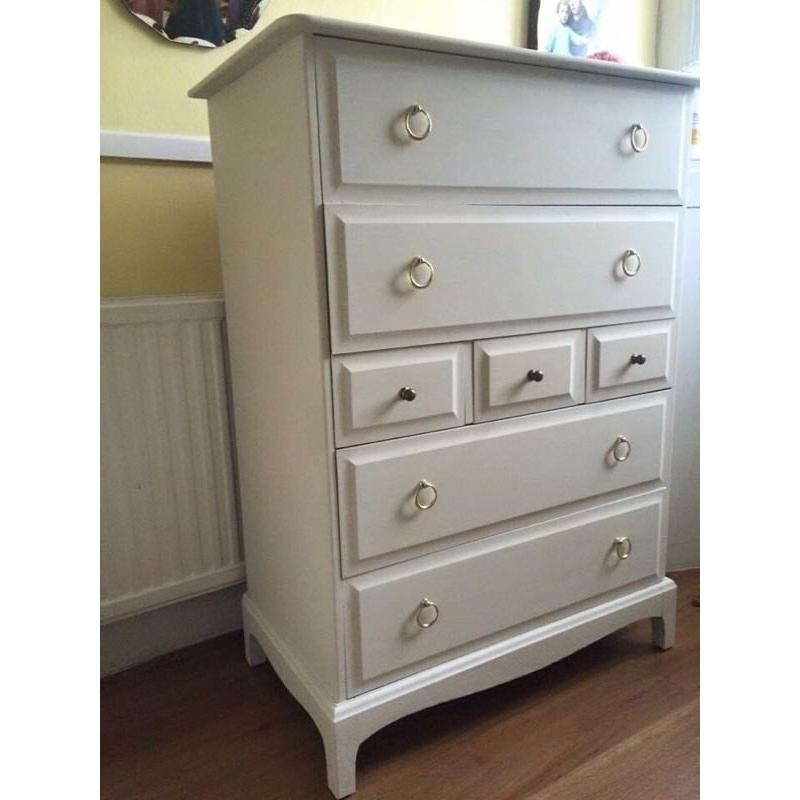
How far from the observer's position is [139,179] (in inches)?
50.1

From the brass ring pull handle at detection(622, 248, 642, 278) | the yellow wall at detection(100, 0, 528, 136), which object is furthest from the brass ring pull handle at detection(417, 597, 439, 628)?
the yellow wall at detection(100, 0, 528, 136)

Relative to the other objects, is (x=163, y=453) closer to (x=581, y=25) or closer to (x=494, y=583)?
(x=494, y=583)

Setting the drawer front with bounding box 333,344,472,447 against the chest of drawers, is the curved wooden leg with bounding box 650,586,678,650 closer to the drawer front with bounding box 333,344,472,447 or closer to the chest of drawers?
the chest of drawers

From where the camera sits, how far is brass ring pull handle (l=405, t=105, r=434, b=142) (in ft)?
3.04

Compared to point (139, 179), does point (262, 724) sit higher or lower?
lower

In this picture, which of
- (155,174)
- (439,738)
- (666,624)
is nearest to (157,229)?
(155,174)

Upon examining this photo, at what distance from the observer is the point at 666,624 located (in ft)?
4.70

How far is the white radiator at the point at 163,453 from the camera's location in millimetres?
1263

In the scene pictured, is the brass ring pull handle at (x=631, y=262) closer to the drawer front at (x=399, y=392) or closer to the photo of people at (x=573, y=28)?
the drawer front at (x=399, y=392)

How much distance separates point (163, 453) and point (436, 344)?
2.07 ft
